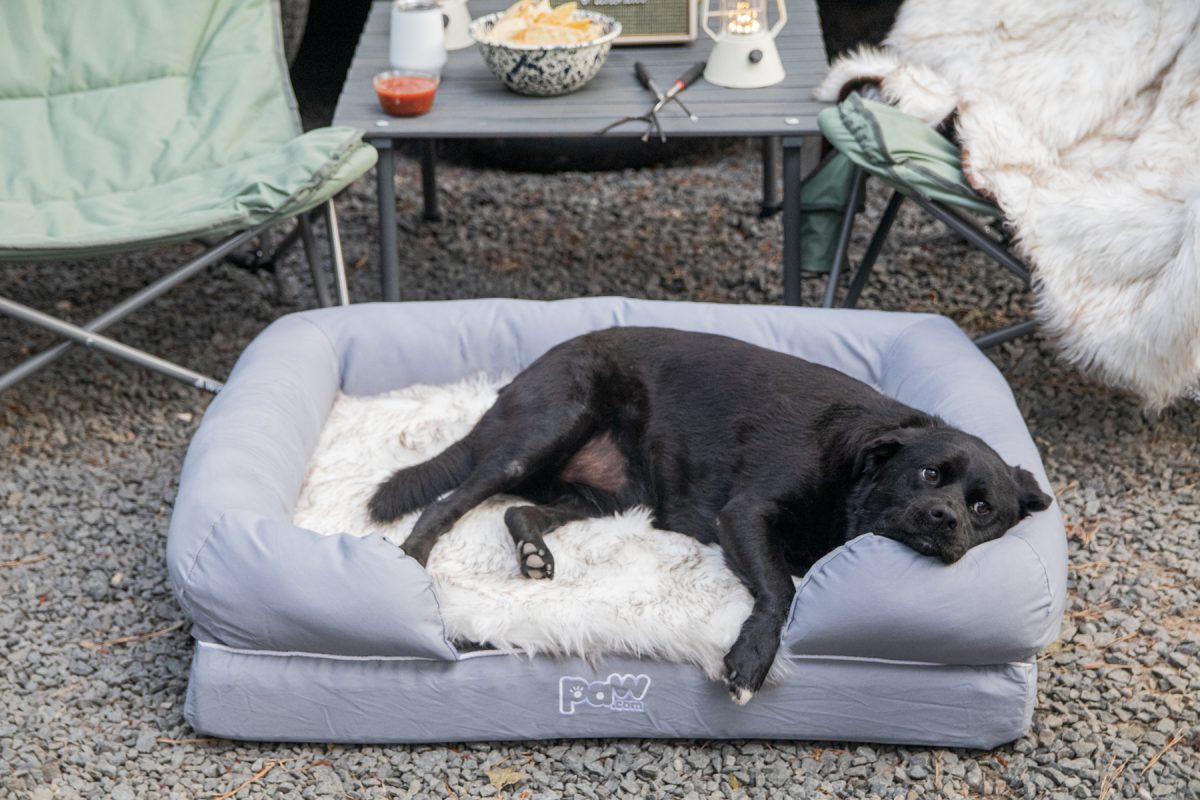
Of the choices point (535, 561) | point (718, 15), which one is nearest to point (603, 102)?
point (718, 15)

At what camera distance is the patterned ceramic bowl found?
12.3ft

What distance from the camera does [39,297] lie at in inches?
170

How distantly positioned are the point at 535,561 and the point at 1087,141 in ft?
7.25

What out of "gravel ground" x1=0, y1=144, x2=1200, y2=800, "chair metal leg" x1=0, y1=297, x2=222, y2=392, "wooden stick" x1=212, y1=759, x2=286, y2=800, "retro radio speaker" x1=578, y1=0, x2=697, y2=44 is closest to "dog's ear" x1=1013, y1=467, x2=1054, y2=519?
"gravel ground" x1=0, y1=144, x2=1200, y2=800

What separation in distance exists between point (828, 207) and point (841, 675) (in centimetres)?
188

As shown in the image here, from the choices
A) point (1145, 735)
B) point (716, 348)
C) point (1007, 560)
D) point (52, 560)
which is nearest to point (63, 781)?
point (52, 560)

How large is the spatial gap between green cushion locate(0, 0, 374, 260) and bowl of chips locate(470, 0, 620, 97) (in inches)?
22.4

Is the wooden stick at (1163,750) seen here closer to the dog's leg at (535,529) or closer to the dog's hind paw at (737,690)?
the dog's hind paw at (737,690)

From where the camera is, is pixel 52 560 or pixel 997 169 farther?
pixel 997 169

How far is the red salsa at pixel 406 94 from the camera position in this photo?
3598 mm

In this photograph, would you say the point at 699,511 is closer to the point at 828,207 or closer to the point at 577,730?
the point at 577,730

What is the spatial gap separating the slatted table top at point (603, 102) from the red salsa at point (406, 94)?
0.03 m

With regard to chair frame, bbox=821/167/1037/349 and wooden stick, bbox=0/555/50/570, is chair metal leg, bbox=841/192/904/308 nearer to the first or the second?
chair frame, bbox=821/167/1037/349

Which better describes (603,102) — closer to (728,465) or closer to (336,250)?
(336,250)
